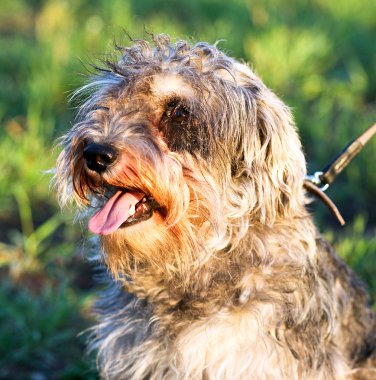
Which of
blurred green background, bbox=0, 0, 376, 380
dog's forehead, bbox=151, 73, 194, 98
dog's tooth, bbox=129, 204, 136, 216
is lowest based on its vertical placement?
blurred green background, bbox=0, 0, 376, 380

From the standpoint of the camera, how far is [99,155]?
2873mm

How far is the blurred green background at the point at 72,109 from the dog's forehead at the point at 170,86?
71 centimetres

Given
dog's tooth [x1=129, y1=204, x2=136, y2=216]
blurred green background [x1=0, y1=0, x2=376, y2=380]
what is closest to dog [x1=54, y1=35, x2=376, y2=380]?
dog's tooth [x1=129, y1=204, x2=136, y2=216]

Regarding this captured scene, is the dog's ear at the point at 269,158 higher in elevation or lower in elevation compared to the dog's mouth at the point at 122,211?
higher

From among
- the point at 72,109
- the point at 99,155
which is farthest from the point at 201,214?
the point at 72,109

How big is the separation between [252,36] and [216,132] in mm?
5972

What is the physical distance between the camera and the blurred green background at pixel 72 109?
4.59m

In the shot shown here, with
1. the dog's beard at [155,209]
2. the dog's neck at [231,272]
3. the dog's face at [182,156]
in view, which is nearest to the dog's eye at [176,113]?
the dog's face at [182,156]

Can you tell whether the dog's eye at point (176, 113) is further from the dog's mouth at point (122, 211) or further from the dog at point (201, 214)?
the dog's mouth at point (122, 211)

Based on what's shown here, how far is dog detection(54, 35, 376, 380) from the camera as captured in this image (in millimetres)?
3043

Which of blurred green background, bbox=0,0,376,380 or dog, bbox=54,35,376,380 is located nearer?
dog, bbox=54,35,376,380

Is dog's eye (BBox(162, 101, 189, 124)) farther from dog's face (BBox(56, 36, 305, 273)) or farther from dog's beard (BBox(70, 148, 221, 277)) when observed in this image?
dog's beard (BBox(70, 148, 221, 277))

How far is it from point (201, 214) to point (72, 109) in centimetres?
239

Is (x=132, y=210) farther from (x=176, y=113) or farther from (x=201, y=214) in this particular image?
(x=176, y=113)
